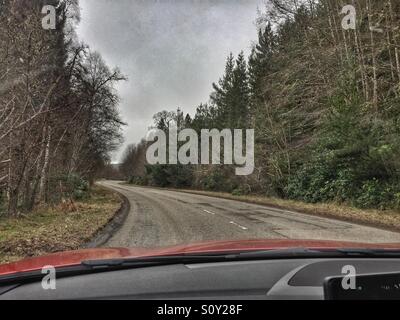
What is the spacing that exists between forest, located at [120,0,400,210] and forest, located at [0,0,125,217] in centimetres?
1060

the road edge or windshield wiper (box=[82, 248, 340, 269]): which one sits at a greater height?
windshield wiper (box=[82, 248, 340, 269])

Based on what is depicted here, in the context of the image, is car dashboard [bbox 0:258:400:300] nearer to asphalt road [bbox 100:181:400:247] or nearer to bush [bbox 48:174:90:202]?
asphalt road [bbox 100:181:400:247]

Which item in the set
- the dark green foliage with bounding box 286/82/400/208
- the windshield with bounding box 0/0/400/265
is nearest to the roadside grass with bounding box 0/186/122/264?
the windshield with bounding box 0/0/400/265

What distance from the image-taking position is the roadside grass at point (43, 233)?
9391mm

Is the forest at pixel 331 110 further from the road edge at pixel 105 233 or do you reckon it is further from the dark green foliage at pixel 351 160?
the road edge at pixel 105 233

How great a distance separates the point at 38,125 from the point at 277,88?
63.2 feet

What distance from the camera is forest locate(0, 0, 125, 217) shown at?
37.4ft

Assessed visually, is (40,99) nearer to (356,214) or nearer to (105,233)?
(105,233)

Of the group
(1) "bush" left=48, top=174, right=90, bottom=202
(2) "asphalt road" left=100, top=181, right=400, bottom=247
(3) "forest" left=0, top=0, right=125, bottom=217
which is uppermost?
(3) "forest" left=0, top=0, right=125, bottom=217

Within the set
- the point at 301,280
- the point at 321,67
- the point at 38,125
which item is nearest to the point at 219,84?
the point at 321,67

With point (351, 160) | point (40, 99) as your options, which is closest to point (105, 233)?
point (40, 99)

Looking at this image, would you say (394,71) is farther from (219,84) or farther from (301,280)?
(219,84)

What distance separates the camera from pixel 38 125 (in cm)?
1477

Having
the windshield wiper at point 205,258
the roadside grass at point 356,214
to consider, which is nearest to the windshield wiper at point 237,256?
the windshield wiper at point 205,258
